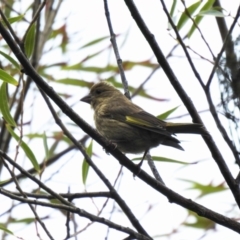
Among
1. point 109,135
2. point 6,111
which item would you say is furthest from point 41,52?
point 6,111

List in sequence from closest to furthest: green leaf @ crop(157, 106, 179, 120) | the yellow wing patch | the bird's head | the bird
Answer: green leaf @ crop(157, 106, 179, 120), the bird, the yellow wing patch, the bird's head

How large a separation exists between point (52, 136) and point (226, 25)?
2.44 metres

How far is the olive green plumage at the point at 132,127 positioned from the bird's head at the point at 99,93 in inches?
7.3

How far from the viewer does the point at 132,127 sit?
4.40m

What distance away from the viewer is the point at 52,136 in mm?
5746

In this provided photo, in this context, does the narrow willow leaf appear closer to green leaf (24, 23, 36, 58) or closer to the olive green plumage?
the olive green plumage

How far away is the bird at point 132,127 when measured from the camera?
161 inches

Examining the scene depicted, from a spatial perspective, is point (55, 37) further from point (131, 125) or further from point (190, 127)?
point (190, 127)

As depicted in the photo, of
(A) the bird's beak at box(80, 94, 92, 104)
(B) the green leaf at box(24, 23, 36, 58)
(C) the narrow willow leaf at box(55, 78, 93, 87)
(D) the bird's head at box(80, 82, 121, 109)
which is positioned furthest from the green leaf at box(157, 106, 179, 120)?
(C) the narrow willow leaf at box(55, 78, 93, 87)

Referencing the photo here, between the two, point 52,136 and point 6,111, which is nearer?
point 6,111

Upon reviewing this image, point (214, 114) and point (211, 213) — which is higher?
point (214, 114)

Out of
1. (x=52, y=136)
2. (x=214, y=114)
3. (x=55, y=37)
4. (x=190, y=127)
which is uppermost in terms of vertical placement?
(x=55, y=37)

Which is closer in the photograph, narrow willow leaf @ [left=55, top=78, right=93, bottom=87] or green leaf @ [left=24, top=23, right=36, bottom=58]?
green leaf @ [left=24, top=23, right=36, bottom=58]

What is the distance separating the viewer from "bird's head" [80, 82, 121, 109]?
5262mm
